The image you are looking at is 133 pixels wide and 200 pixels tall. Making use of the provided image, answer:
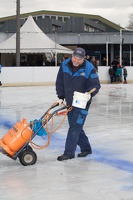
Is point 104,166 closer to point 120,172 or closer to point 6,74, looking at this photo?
point 120,172

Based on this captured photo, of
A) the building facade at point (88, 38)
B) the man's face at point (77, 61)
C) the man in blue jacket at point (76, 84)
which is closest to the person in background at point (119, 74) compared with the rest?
the building facade at point (88, 38)

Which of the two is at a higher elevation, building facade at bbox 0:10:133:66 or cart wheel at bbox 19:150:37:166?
building facade at bbox 0:10:133:66

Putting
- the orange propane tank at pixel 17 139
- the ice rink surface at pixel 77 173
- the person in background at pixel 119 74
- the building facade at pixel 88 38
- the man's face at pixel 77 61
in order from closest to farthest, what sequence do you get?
1. the ice rink surface at pixel 77 173
2. the orange propane tank at pixel 17 139
3. the man's face at pixel 77 61
4. the person in background at pixel 119 74
5. the building facade at pixel 88 38

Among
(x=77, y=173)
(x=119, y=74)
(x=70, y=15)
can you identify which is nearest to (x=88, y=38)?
(x=119, y=74)

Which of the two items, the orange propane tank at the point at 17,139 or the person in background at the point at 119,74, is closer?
the orange propane tank at the point at 17,139

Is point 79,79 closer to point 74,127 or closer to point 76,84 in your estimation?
point 76,84

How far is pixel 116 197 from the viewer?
3633 mm

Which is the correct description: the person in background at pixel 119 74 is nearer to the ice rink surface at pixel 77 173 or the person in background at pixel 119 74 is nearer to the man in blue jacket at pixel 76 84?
the ice rink surface at pixel 77 173

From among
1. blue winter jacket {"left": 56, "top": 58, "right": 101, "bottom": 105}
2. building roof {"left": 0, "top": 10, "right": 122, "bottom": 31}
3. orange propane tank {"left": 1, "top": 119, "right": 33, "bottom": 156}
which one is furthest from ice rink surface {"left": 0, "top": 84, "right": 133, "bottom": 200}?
building roof {"left": 0, "top": 10, "right": 122, "bottom": 31}

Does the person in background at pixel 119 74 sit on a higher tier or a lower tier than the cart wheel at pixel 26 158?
higher

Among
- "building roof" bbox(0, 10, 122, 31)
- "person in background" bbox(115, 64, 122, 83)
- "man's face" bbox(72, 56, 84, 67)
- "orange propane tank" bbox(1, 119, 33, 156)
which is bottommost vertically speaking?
"orange propane tank" bbox(1, 119, 33, 156)

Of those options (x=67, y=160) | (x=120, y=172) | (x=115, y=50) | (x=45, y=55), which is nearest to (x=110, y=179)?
(x=120, y=172)

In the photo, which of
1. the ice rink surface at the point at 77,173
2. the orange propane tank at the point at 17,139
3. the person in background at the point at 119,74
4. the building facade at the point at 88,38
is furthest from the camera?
the building facade at the point at 88,38

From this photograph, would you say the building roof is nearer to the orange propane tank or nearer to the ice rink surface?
the ice rink surface
